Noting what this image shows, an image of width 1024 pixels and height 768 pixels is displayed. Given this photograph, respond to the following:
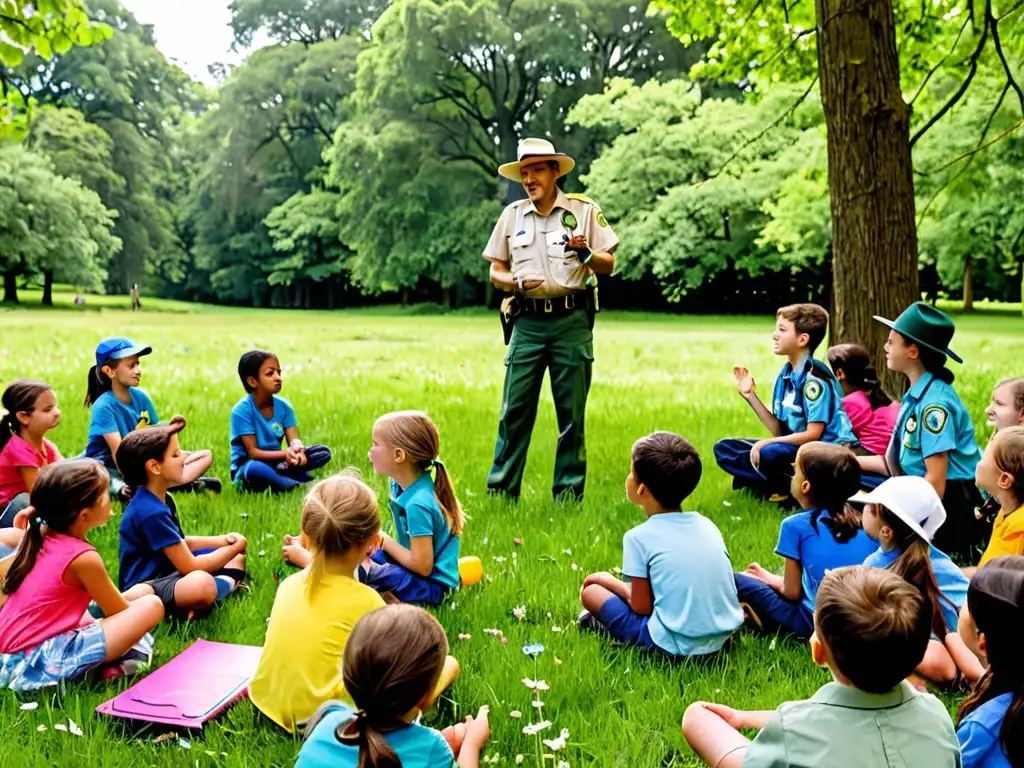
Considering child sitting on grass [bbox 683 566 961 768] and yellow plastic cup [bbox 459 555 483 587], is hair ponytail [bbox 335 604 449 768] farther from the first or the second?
yellow plastic cup [bbox 459 555 483 587]

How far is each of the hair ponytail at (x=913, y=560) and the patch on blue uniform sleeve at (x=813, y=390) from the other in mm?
2359

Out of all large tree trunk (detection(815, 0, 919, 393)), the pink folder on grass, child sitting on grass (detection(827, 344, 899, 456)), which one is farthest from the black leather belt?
the pink folder on grass

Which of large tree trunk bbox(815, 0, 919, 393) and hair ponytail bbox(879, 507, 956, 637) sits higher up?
large tree trunk bbox(815, 0, 919, 393)

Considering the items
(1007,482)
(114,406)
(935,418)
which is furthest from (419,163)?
(1007,482)

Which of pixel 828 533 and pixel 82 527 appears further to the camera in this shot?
pixel 828 533

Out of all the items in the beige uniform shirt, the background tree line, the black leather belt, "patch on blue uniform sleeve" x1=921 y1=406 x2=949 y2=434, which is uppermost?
the background tree line

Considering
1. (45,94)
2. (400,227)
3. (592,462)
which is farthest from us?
(45,94)

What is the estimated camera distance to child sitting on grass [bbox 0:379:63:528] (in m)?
4.75

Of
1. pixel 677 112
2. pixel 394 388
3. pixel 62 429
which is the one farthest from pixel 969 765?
pixel 677 112

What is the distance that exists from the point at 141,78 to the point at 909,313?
5041cm

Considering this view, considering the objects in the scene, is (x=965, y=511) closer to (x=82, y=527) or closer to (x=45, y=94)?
(x=82, y=527)

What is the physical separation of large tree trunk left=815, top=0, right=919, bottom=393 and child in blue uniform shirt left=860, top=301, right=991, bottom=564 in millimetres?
2382

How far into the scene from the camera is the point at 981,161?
886 centimetres

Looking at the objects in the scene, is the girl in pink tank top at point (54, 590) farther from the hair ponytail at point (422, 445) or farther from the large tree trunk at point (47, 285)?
the large tree trunk at point (47, 285)
